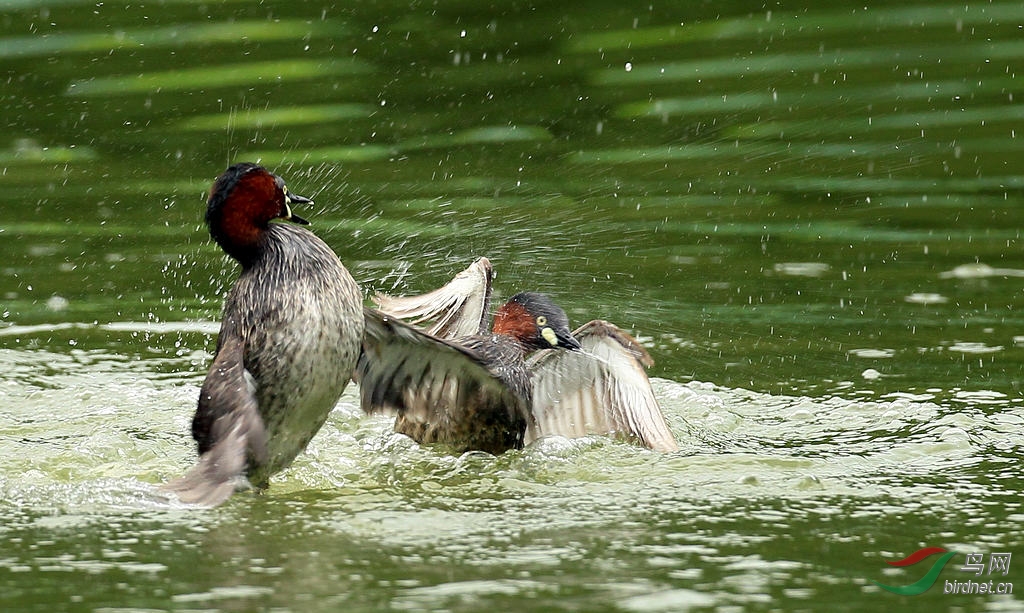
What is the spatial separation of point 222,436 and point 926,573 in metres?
2.79

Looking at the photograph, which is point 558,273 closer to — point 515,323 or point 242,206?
point 515,323

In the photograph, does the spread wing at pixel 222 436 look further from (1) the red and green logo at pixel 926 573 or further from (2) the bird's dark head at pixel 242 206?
(1) the red and green logo at pixel 926 573

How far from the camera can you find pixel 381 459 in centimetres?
752

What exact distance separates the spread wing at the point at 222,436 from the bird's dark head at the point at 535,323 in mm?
1633

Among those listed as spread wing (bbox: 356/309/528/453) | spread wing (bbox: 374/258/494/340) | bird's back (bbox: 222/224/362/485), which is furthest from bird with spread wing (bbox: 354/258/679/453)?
spread wing (bbox: 374/258/494/340)

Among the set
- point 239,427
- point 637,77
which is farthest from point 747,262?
point 239,427

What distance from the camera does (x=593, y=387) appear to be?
25.6ft

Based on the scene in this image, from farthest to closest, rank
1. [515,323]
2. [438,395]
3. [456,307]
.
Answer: [456,307], [515,323], [438,395]

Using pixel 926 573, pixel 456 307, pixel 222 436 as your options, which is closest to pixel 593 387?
pixel 456 307

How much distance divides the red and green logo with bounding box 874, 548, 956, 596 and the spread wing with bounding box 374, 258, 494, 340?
10.3 ft

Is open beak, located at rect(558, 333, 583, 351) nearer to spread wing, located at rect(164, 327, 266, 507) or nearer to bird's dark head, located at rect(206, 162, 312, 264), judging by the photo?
bird's dark head, located at rect(206, 162, 312, 264)

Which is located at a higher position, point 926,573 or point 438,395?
point 438,395

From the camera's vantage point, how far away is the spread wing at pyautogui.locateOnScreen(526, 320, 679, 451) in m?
7.63

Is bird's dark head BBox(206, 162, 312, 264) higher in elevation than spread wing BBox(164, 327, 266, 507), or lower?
higher
